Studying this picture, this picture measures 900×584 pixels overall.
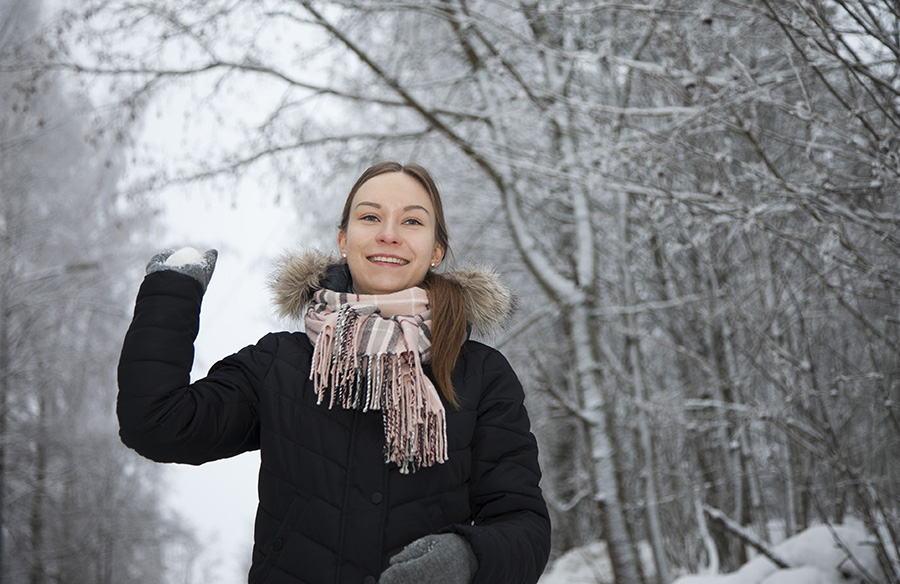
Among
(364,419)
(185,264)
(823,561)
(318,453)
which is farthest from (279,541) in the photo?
(823,561)

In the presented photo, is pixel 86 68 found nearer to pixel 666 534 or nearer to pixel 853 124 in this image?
pixel 853 124

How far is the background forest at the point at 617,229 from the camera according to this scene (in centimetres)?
329

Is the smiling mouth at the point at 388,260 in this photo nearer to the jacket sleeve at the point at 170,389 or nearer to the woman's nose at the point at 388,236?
the woman's nose at the point at 388,236

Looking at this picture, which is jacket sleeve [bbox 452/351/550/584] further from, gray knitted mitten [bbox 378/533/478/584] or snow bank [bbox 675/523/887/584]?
snow bank [bbox 675/523/887/584]

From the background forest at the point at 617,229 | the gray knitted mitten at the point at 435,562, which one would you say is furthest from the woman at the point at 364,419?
the background forest at the point at 617,229

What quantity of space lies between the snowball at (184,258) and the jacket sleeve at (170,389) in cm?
4

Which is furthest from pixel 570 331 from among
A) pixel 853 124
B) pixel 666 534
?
pixel 666 534

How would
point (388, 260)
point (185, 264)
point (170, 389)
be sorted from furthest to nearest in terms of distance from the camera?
1. point (388, 260)
2. point (185, 264)
3. point (170, 389)

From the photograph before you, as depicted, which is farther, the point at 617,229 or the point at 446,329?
the point at 617,229

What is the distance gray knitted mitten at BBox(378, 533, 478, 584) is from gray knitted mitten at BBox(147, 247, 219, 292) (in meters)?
0.67

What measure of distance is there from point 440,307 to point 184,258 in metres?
0.56

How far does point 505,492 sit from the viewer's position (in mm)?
1552

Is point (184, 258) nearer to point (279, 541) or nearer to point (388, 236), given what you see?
point (388, 236)

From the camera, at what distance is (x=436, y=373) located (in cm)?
163
